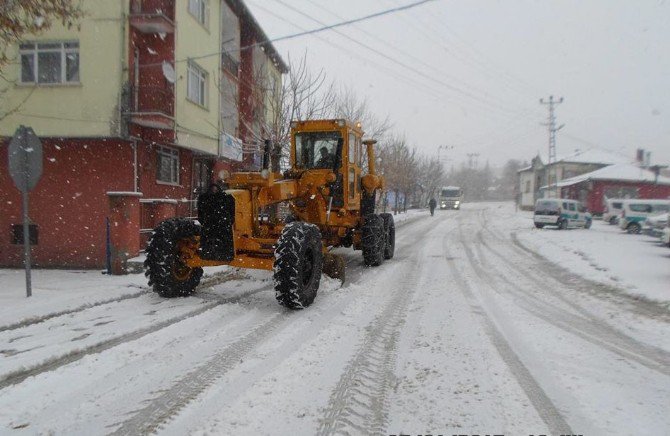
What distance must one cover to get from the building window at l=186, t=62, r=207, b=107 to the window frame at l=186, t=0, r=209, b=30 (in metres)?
1.63

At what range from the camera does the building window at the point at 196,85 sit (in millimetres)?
15445

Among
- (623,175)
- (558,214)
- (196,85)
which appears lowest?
(558,214)

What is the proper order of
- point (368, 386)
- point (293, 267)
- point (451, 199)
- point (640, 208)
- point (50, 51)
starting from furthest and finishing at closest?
point (451, 199) < point (640, 208) < point (50, 51) < point (293, 267) < point (368, 386)

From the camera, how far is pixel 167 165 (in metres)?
14.8

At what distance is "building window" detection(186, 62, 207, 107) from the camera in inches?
608

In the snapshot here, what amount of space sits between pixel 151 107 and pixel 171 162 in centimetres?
282

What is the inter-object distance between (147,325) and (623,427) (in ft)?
16.3

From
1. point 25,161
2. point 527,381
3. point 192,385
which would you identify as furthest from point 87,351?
point 527,381

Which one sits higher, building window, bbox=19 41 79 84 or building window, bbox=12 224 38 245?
building window, bbox=19 41 79 84

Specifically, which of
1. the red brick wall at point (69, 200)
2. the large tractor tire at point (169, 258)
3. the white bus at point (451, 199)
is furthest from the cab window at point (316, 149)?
the white bus at point (451, 199)

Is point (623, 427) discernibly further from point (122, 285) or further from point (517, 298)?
point (122, 285)

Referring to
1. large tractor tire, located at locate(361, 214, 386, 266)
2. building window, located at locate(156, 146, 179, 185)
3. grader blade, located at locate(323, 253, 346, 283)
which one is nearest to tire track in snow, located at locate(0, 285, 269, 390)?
grader blade, located at locate(323, 253, 346, 283)

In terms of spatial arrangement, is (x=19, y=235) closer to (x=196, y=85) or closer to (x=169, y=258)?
(x=169, y=258)

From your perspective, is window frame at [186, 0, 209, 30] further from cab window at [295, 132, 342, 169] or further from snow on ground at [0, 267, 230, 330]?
snow on ground at [0, 267, 230, 330]
